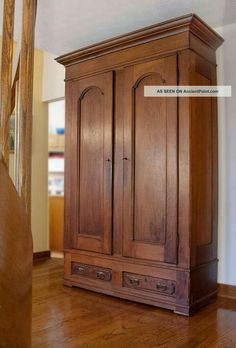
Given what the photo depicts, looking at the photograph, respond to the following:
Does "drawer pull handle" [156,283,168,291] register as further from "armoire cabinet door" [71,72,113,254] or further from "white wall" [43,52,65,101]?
"white wall" [43,52,65,101]

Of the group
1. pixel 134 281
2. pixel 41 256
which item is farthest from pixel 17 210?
pixel 41 256

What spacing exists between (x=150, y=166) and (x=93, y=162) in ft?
1.86

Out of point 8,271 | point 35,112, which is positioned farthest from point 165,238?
point 35,112

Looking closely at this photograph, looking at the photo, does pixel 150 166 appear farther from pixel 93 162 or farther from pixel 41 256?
pixel 41 256

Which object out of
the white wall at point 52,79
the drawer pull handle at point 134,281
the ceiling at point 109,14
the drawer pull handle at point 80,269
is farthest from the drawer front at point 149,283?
the white wall at point 52,79

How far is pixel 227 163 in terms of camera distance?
2.71 metres

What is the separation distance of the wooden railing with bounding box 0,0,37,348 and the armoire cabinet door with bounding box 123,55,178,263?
1104 mm

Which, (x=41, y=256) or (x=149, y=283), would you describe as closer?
(x=149, y=283)

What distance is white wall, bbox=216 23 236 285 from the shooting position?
2654mm

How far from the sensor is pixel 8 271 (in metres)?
1.42

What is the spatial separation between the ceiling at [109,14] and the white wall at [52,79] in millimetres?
839

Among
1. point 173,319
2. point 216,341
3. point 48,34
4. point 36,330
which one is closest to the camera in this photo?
point 216,341

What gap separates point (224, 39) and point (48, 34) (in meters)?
1.50

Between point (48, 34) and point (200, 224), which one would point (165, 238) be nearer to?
point (200, 224)
